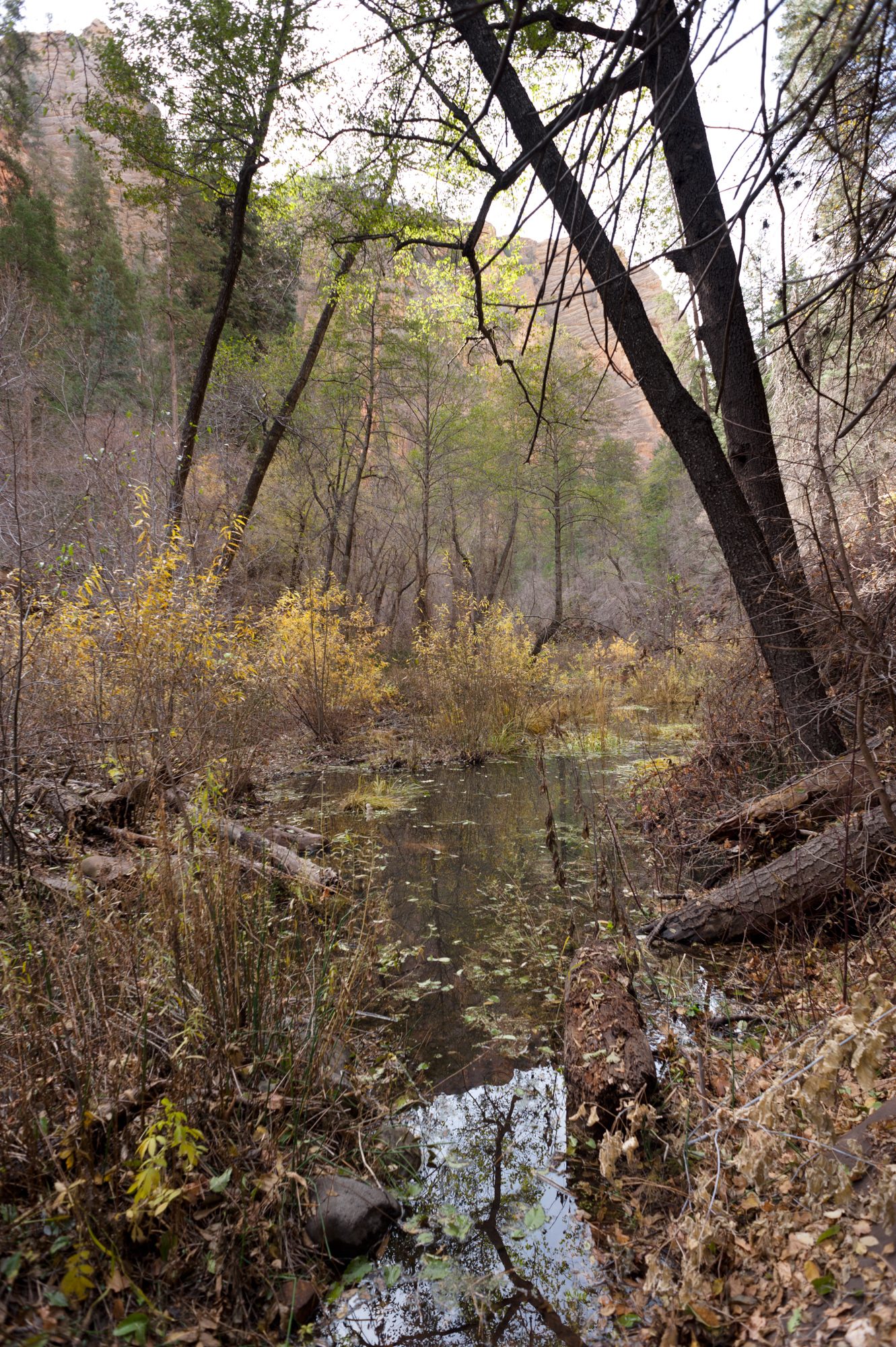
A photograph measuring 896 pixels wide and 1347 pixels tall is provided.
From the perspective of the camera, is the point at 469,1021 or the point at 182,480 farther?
the point at 182,480

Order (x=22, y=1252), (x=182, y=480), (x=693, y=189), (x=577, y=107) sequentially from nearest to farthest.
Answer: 1. (x=577, y=107)
2. (x=22, y=1252)
3. (x=693, y=189)
4. (x=182, y=480)

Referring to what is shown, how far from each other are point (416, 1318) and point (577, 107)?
9.57 feet

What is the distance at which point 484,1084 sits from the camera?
2881 mm

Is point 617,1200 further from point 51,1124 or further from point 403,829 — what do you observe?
point 403,829

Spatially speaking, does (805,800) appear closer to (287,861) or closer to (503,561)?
(287,861)

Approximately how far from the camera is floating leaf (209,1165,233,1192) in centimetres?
194

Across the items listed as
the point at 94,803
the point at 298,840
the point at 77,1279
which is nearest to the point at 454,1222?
the point at 77,1279

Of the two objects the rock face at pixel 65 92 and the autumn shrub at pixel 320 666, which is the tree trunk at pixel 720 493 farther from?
the autumn shrub at pixel 320 666

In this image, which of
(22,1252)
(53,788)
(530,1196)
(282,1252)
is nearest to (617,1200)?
(530,1196)

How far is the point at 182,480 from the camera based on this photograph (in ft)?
27.9

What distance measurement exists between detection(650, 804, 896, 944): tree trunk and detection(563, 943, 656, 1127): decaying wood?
658 mm

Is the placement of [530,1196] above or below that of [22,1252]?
below

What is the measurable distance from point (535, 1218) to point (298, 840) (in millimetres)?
3509

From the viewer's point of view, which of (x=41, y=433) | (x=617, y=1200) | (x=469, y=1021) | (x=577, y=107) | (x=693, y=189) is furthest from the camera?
(x=41, y=433)
